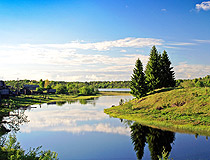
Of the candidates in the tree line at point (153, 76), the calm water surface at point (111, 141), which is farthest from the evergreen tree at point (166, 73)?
the calm water surface at point (111, 141)

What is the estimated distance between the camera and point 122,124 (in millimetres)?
47188

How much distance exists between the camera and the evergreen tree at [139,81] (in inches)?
2613

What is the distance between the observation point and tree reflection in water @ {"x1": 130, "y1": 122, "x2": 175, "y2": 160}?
93.5ft

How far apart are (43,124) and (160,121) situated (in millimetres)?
27192

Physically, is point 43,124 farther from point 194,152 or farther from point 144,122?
point 194,152

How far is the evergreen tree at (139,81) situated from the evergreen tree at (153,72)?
402 cm

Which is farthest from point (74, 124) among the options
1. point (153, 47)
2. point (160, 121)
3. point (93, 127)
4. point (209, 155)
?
point (153, 47)

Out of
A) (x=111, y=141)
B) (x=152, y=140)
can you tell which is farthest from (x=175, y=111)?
(x=111, y=141)

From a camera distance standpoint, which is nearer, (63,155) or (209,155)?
(209,155)

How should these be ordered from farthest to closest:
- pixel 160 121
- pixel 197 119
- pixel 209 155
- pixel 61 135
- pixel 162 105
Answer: pixel 162 105 < pixel 160 121 < pixel 197 119 < pixel 61 135 < pixel 209 155

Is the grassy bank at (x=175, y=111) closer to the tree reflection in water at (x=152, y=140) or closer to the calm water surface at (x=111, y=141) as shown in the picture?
the tree reflection in water at (x=152, y=140)

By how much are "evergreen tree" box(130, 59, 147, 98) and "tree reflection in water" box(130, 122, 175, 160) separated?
80.0 ft

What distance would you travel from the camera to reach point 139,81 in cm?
6606

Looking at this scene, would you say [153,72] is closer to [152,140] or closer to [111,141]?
A: [152,140]
